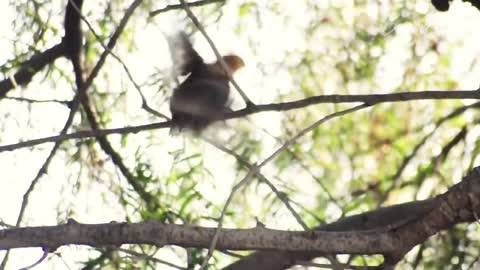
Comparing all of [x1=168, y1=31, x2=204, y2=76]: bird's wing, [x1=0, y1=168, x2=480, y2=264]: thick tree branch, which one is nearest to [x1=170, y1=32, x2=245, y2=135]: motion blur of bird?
[x1=168, y1=31, x2=204, y2=76]: bird's wing

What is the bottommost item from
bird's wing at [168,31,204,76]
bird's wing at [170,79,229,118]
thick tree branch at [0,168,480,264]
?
thick tree branch at [0,168,480,264]

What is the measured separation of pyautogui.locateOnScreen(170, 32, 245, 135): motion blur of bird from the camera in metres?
2.81

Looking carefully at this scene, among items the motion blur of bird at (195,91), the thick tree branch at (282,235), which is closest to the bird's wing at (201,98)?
the motion blur of bird at (195,91)

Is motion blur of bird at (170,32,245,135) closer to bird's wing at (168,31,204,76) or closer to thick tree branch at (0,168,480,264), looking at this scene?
bird's wing at (168,31,204,76)

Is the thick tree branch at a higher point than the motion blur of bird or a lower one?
lower

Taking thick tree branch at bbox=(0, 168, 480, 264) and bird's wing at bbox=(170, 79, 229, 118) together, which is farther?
bird's wing at bbox=(170, 79, 229, 118)

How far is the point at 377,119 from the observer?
340 cm

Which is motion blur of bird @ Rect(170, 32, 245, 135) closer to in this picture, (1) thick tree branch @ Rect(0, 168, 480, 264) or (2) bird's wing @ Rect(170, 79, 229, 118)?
(2) bird's wing @ Rect(170, 79, 229, 118)

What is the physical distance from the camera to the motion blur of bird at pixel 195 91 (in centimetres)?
281

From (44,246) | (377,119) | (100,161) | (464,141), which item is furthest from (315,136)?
(44,246)

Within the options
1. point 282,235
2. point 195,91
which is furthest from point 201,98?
point 282,235

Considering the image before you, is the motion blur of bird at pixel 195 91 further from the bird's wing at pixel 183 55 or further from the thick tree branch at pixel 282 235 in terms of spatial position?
the thick tree branch at pixel 282 235

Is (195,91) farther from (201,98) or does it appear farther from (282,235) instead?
(282,235)

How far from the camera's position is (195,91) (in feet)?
9.59
